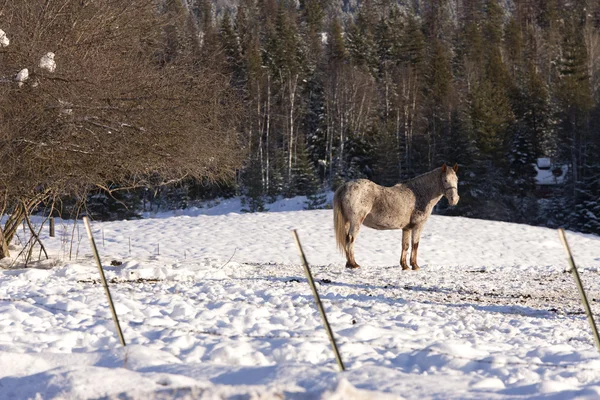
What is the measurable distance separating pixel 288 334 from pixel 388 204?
20.5ft

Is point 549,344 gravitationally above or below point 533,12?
below

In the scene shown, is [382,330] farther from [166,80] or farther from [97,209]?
[97,209]

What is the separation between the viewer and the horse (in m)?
11.2

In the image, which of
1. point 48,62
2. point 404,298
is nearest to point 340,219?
point 404,298

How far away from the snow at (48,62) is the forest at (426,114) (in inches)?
783

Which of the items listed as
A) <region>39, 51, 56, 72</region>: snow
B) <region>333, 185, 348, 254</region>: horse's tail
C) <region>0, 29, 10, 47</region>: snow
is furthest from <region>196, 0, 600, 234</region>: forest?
<region>0, 29, 10, 47</region>: snow

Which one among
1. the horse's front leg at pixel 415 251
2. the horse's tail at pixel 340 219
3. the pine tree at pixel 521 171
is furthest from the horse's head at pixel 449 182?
the pine tree at pixel 521 171

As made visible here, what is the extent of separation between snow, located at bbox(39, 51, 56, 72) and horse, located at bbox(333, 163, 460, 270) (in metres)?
5.02

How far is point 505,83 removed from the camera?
155 feet

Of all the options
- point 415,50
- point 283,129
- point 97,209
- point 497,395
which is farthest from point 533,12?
point 497,395

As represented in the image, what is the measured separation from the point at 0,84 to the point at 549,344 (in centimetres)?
771

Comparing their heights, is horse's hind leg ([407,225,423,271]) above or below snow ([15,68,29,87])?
below

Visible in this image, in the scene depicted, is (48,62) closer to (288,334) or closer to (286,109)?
(288,334)

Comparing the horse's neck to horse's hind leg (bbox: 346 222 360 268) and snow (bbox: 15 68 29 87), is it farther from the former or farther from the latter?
snow (bbox: 15 68 29 87)
